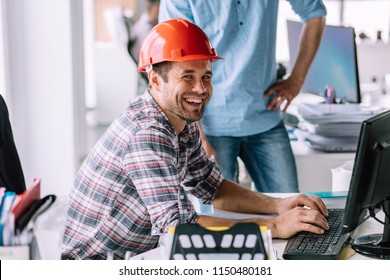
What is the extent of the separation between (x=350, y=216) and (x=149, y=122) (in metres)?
0.59

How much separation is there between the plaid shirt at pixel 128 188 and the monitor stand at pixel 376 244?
42 centimetres

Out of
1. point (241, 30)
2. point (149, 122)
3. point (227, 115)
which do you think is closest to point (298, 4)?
point (241, 30)

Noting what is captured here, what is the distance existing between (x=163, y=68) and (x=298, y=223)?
22.5 inches

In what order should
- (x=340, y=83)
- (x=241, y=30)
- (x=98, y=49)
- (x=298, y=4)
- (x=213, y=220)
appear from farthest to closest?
(x=98, y=49) → (x=340, y=83) → (x=298, y=4) → (x=241, y=30) → (x=213, y=220)

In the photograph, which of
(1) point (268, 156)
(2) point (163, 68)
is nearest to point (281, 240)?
(2) point (163, 68)

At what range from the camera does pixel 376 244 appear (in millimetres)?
1652

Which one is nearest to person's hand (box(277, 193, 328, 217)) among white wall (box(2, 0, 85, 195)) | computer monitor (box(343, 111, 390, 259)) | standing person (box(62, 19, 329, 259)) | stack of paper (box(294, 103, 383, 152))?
standing person (box(62, 19, 329, 259))

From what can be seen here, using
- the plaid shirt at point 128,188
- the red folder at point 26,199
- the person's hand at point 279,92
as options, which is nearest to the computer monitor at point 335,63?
the person's hand at point 279,92

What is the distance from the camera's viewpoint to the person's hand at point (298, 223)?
1688 mm

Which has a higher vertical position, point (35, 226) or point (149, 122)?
point (149, 122)

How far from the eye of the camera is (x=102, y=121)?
266 inches

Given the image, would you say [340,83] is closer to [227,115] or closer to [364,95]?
[227,115]

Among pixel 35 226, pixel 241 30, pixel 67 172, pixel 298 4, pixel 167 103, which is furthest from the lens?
pixel 67 172

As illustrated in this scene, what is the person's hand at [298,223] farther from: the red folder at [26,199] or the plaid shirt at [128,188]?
the red folder at [26,199]
